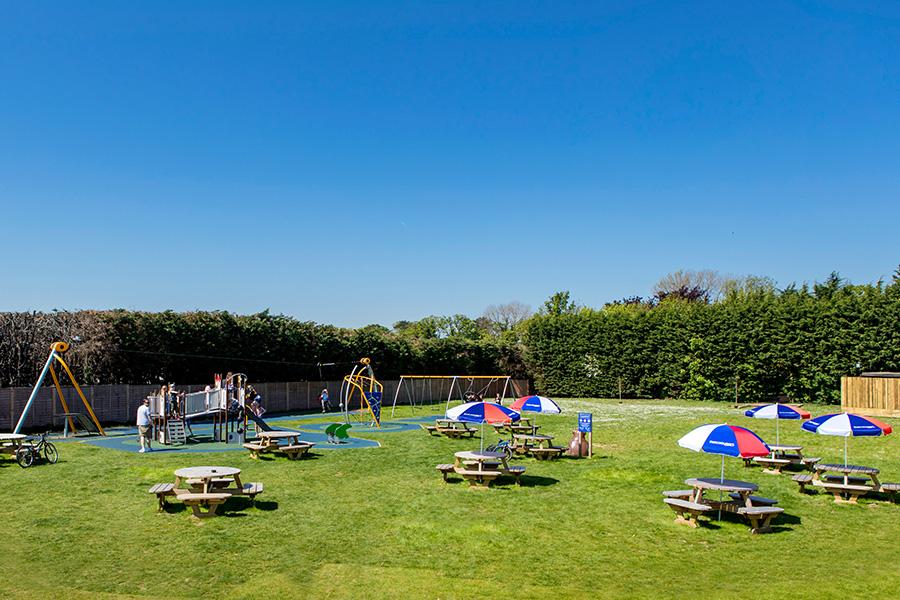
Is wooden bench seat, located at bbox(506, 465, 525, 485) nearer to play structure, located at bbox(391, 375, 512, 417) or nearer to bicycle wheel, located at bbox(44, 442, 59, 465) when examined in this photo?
bicycle wheel, located at bbox(44, 442, 59, 465)

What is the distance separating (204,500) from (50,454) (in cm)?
1055

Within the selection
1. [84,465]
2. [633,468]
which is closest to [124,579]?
[84,465]

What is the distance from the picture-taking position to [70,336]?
3403cm

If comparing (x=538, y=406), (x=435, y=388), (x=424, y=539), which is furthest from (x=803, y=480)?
(x=435, y=388)

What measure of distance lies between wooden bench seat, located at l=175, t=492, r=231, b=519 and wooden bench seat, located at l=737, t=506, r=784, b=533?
389 inches

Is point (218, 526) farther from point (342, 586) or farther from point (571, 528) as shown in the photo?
point (571, 528)

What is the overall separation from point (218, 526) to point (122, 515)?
7.62 feet

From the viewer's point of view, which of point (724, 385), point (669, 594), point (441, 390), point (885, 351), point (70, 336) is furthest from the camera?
point (441, 390)

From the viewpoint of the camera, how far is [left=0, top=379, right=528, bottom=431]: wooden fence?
3009 cm

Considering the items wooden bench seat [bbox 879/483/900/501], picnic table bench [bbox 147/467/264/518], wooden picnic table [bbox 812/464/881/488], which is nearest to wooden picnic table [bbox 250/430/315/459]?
picnic table bench [bbox 147/467/264/518]

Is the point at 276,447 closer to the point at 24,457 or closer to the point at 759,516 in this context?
the point at 24,457

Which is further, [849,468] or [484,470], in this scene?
[484,470]

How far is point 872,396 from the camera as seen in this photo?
33469mm

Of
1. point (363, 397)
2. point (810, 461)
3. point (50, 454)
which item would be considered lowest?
point (50, 454)
